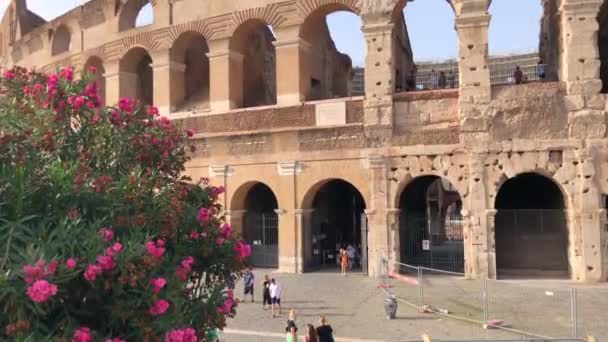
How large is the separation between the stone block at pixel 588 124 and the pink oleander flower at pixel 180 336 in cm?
1278

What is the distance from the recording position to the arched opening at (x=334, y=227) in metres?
16.5

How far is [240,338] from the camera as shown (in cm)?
945

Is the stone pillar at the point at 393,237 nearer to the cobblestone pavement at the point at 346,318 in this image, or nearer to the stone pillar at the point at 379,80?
the cobblestone pavement at the point at 346,318

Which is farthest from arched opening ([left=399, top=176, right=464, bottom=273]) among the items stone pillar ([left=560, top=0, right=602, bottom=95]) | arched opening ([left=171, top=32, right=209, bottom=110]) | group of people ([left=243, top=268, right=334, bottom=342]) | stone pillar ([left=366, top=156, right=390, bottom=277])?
arched opening ([left=171, top=32, right=209, bottom=110])

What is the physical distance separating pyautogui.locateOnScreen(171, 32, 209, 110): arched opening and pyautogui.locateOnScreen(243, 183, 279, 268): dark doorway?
3.67 m

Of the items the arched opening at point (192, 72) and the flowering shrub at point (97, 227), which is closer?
the flowering shrub at point (97, 227)

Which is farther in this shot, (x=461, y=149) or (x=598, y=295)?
(x=461, y=149)

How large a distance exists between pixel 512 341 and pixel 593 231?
22.9 feet

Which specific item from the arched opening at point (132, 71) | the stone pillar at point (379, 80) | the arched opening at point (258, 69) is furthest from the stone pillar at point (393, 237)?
the arched opening at point (132, 71)

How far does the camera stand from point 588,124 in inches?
538

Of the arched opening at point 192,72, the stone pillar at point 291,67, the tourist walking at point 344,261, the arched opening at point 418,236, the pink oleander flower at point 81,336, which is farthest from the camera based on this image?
the arched opening at point 192,72

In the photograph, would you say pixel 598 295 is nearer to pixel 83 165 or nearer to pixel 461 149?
pixel 461 149

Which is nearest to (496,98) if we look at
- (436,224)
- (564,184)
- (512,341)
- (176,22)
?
(564,184)

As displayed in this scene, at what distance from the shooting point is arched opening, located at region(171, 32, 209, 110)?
18.0 meters
